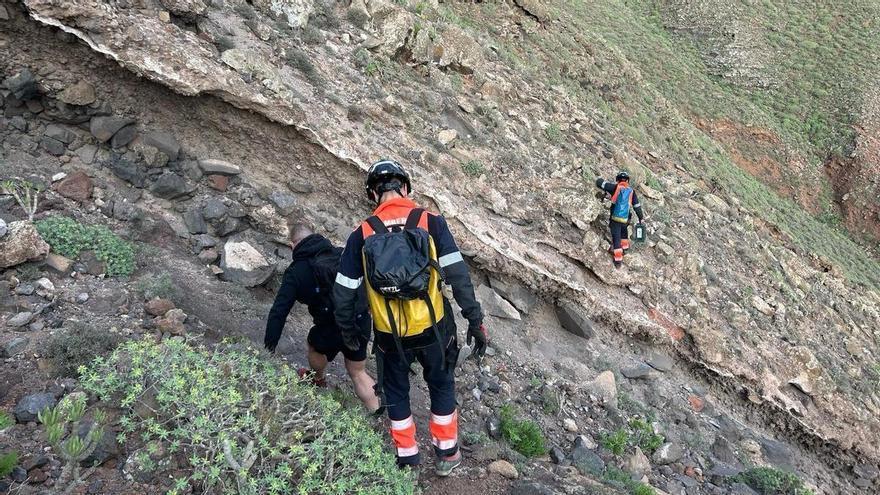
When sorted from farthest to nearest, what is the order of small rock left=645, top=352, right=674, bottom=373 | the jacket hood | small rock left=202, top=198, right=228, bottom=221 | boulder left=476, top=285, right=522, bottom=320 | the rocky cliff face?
1. small rock left=645, top=352, right=674, bottom=373
2. boulder left=476, top=285, right=522, bottom=320
3. small rock left=202, top=198, right=228, bottom=221
4. the rocky cliff face
5. the jacket hood

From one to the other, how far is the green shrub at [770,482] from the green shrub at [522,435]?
9.61 ft

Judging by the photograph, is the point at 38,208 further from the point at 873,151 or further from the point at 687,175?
the point at 873,151

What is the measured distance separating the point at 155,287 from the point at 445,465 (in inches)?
106

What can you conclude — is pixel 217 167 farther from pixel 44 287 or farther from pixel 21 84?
pixel 44 287

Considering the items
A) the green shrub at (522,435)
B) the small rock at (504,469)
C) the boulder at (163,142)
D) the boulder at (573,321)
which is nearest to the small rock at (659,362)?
the boulder at (573,321)

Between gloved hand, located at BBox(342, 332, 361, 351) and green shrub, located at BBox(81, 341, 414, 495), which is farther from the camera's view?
gloved hand, located at BBox(342, 332, 361, 351)

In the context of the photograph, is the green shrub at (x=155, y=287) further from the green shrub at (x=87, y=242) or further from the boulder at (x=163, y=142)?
the boulder at (x=163, y=142)

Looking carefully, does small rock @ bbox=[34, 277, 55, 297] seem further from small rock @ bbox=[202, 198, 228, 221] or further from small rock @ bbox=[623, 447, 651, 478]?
small rock @ bbox=[623, 447, 651, 478]

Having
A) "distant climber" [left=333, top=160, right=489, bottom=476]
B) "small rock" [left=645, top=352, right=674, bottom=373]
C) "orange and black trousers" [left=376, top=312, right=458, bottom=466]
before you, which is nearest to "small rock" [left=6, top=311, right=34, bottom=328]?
"distant climber" [left=333, top=160, right=489, bottom=476]

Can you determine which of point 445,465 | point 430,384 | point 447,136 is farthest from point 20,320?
point 447,136

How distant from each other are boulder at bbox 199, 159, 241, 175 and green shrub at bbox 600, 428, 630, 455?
4.89 metres

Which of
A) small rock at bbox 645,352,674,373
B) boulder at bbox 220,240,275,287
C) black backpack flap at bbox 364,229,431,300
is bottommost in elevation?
small rock at bbox 645,352,674,373

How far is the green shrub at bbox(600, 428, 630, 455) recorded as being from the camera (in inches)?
227

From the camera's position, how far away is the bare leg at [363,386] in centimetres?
458
